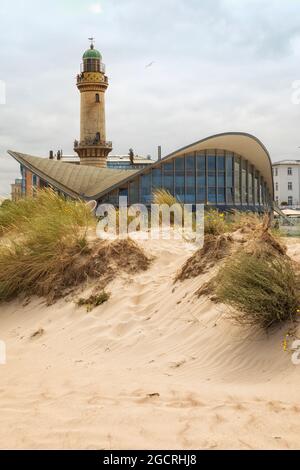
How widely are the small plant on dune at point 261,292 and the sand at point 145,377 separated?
0.54 ft

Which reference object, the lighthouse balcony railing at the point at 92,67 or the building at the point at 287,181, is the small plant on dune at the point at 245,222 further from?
the building at the point at 287,181

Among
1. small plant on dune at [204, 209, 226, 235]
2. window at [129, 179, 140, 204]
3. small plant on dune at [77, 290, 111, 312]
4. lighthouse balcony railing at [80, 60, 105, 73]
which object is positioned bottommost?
small plant on dune at [77, 290, 111, 312]

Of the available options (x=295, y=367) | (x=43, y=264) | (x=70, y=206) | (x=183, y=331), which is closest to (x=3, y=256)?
(x=43, y=264)

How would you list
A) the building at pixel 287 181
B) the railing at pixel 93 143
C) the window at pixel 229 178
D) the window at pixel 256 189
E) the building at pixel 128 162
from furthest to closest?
the building at pixel 287 181 → the building at pixel 128 162 → the railing at pixel 93 143 → the window at pixel 256 189 → the window at pixel 229 178

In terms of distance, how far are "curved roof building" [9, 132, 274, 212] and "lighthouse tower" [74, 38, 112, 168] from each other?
1303cm

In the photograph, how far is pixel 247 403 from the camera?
13.7ft

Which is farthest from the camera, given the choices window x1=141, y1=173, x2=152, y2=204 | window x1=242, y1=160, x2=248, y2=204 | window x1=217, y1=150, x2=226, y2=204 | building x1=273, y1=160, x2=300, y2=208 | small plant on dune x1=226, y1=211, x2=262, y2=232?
building x1=273, y1=160, x2=300, y2=208

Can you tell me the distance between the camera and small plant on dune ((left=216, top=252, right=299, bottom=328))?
536cm

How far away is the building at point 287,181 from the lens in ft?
260

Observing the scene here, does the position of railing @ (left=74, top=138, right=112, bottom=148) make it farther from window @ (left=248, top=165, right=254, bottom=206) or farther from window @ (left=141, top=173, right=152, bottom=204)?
window @ (left=141, top=173, right=152, bottom=204)

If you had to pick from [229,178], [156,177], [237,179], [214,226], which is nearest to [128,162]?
[237,179]

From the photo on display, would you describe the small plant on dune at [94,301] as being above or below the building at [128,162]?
below

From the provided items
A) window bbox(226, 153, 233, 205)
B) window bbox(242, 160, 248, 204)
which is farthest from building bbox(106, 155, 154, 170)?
window bbox(226, 153, 233, 205)

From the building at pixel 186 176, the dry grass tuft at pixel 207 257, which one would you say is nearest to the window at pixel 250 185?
the building at pixel 186 176
